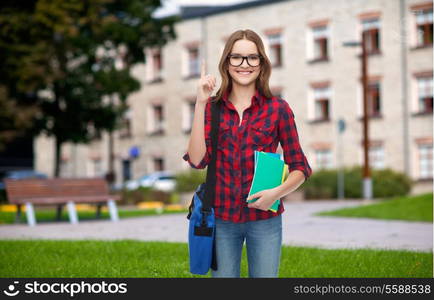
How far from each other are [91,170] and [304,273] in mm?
45828

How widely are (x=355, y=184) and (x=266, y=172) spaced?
3123 cm

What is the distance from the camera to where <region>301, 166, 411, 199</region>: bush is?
1357 inches

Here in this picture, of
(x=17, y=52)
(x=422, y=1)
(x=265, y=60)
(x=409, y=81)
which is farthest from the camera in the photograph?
(x=409, y=81)

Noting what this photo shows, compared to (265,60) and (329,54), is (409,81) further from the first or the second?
(265,60)

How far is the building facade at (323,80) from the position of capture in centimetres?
3831

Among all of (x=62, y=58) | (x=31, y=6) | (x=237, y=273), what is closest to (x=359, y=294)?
(x=237, y=273)

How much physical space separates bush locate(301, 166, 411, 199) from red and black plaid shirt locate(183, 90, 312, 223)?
29896mm

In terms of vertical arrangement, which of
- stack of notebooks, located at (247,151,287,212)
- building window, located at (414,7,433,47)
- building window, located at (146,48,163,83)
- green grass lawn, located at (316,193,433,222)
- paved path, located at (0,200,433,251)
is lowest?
green grass lawn, located at (316,193,433,222)

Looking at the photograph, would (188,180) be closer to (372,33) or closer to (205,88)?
(372,33)

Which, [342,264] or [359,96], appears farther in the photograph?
[359,96]

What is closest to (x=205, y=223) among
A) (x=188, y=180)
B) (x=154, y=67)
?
(x=188, y=180)

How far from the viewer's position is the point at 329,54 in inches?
1633

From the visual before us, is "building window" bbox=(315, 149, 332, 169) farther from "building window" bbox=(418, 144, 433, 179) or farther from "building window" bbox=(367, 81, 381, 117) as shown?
"building window" bbox=(418, 144, 433, 179)

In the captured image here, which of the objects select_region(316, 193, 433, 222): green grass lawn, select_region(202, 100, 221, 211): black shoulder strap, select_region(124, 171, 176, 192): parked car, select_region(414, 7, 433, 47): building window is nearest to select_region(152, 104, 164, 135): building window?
select_region(124, 171, 176, 192): parked car
